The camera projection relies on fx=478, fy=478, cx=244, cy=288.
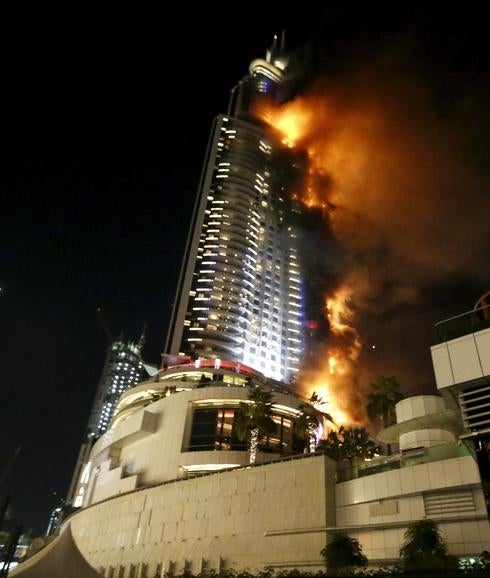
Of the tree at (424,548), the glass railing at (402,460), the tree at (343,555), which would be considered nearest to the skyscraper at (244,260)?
the glass railing at (402,460)

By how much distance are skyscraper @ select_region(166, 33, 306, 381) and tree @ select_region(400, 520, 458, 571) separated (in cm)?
8490

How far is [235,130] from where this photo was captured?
161 meters

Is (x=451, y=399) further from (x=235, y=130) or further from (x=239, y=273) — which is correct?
(x=235, y=130)

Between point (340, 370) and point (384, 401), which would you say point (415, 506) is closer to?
point (384, 401)

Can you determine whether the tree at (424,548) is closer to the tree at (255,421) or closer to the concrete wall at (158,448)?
the tree at (255,421)

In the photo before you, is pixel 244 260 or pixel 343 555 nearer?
pixel 343 555

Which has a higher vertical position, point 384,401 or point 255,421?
point 384,401

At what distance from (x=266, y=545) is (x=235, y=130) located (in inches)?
5726

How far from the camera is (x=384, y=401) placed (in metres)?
55.0

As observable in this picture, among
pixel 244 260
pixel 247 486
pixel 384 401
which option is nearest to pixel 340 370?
pixel 244 260

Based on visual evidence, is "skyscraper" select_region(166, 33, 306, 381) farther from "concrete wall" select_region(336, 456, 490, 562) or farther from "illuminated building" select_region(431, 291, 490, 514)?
"illuminated building" select_region(431, 291, 490, 514)

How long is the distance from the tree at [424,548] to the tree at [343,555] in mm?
2678

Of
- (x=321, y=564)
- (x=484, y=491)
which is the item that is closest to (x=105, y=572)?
(x=321, y=564)

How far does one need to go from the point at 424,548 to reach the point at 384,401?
28.8m
